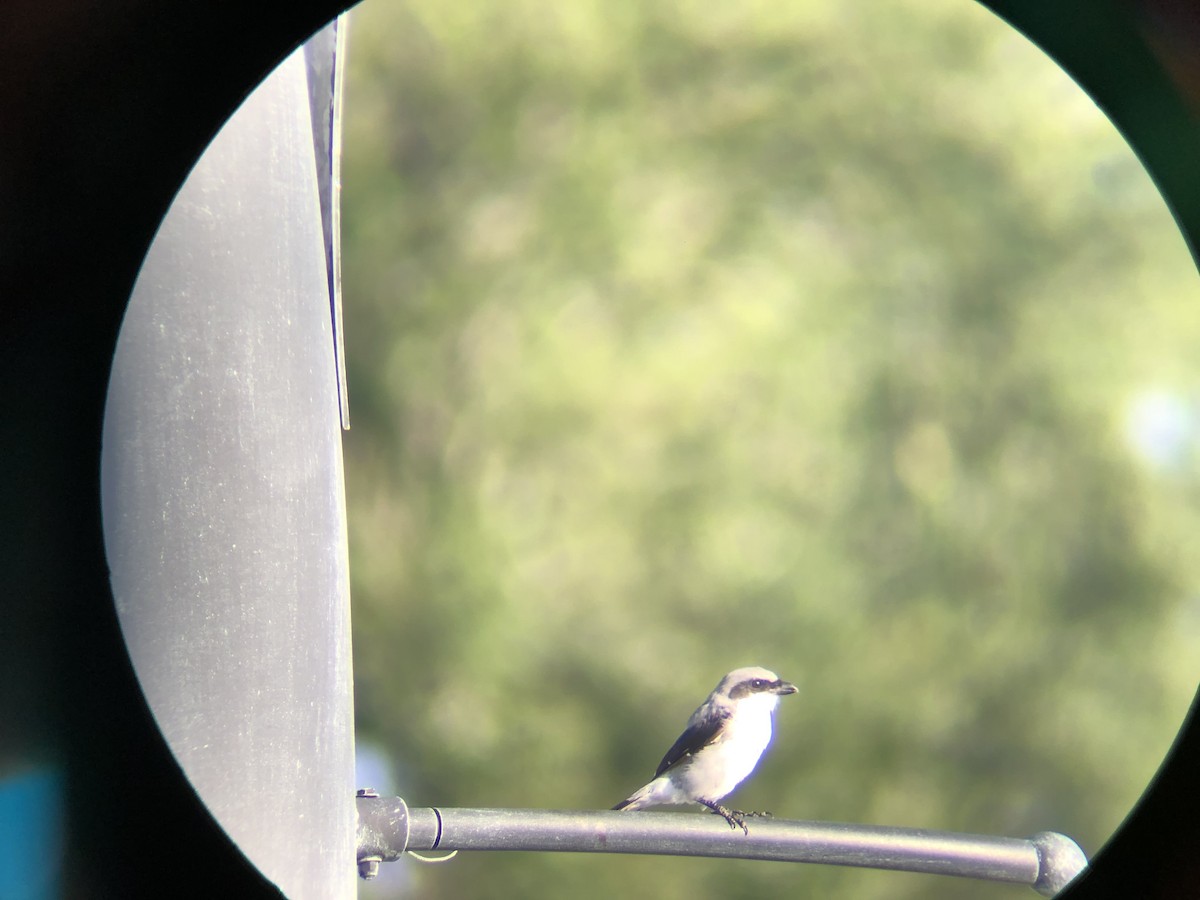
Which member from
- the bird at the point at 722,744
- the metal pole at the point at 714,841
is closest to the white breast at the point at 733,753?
the bird at the point at 722,744

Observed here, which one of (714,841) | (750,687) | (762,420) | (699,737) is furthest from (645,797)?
(762,420)

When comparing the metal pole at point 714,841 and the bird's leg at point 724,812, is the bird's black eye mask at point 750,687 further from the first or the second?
the metal pole at point 714,841

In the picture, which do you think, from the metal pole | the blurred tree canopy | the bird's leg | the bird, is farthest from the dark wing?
the blurred tree canopy

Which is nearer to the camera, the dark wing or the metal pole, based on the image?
the metal pole

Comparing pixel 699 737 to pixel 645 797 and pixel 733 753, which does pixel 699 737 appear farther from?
pixel 645 797

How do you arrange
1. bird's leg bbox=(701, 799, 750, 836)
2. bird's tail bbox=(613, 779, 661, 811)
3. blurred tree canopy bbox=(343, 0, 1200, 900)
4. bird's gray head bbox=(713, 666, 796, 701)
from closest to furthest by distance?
bird's leg bbox=(701, 799, 750, 836) < bird's gray head bbox=(713, 666, 796, 701) < bird's tail bbox=(613, 779, 661, 811) < blurred tree canopy bbox=(343, 0, 1200, 900)

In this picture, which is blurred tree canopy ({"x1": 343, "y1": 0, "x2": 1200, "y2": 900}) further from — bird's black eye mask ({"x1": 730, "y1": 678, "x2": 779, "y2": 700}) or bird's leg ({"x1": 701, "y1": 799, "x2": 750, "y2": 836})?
bird's black eye mask ({"x1": 730, "y1": 678, "x2": 779, "y2": 700})

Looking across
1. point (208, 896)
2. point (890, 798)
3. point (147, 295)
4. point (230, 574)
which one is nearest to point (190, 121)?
point (147, 295)

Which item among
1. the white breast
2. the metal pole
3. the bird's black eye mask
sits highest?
the metal pole
